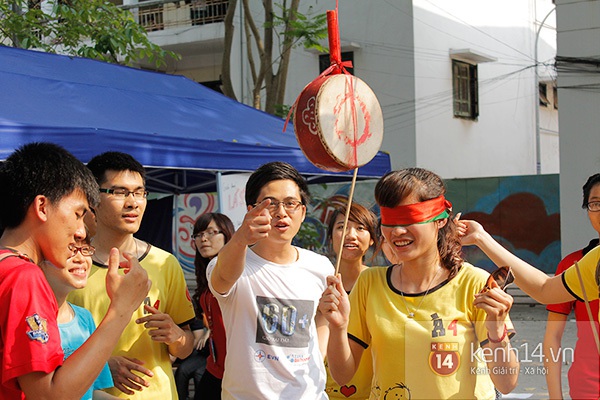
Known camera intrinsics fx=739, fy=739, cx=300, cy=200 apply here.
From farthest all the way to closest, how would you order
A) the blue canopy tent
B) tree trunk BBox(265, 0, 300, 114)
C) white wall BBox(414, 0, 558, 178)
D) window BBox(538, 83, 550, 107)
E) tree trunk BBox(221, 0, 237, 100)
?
window BBox(538, 83, 550, 107)
white wall BBox(414, 0, 558, 178)
tree trunk BBox(221, 0, 237, 100)
tree trunk BBox(265, 0, 300, 114)
the blue canopy tent

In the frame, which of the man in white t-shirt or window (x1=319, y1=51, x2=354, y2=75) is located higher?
window (x1=319, y1=51, x2=354, y2=75)

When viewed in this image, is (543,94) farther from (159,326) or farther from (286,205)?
(159,326)

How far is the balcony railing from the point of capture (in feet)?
57.3

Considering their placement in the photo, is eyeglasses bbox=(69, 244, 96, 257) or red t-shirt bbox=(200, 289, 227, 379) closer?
eyeglasses bbox=(69, 244, 96, 257)

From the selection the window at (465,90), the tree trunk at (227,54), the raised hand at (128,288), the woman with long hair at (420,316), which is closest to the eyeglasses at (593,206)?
the woman with long hair at (420,316)

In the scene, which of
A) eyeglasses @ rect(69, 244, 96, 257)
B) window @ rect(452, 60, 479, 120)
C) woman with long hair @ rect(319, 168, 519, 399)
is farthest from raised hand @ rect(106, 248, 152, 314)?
window @ rect(452, 60, 479, 120)

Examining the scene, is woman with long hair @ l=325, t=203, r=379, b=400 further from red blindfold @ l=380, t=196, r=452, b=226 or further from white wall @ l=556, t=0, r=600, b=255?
white wall @ l=556, t=0, r=600, b=255

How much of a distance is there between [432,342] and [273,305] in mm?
744

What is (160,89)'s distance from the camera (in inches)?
268

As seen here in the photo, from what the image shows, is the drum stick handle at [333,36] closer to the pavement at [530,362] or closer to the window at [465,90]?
the pavement at [530,362]

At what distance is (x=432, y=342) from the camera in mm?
2486

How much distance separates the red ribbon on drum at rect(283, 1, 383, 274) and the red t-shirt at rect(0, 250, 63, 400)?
1.31 metres

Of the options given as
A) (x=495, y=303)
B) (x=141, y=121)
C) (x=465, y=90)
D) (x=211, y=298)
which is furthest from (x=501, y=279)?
(x=465, y=90)

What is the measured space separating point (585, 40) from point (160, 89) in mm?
6949
